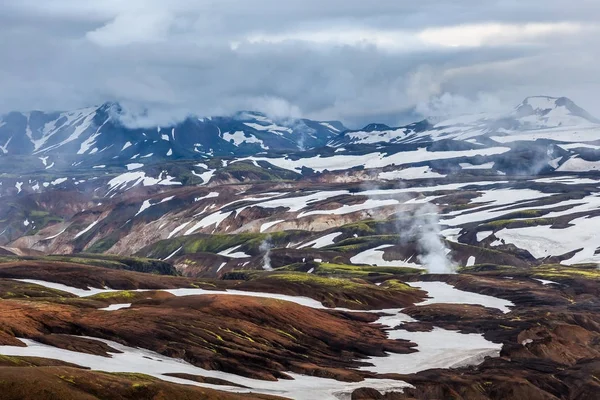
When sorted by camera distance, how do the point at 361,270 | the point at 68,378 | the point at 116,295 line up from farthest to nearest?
1. the point at 361,270
2. the point at 116,295
3. the point at 68,378

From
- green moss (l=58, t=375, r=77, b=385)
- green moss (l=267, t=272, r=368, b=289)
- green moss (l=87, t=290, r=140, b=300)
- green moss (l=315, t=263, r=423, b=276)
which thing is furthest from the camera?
green moss (l=315, t=263, r=423, b=276)

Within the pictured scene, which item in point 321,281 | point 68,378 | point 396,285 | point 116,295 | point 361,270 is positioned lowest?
point 361,270

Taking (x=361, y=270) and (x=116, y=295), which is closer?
(x=116, y=295)

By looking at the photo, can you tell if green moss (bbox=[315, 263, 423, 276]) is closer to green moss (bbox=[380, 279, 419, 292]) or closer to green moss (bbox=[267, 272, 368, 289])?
green moss (bbox=[267, 272, 368, 289])

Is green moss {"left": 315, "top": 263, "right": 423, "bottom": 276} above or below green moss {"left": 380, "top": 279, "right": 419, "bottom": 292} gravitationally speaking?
below

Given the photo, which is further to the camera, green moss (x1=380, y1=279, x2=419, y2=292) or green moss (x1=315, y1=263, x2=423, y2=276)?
green moss (x1=315, y1=263, x2=423, y2=276)

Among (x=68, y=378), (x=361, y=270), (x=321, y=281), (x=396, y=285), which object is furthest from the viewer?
(x=361, y=270)

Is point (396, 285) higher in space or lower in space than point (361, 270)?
higher

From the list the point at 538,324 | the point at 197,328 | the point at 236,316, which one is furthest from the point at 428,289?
the point at 197,328

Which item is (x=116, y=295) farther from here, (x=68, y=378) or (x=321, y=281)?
(x=68, y=378)

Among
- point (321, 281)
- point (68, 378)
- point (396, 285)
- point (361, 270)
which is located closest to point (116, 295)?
point (321, 281)

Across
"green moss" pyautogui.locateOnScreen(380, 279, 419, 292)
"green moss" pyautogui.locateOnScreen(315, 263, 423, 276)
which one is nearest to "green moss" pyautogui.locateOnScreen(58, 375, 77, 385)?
"green moss" pyautogui.locateOnScreen(380, 279, 419, 292)
